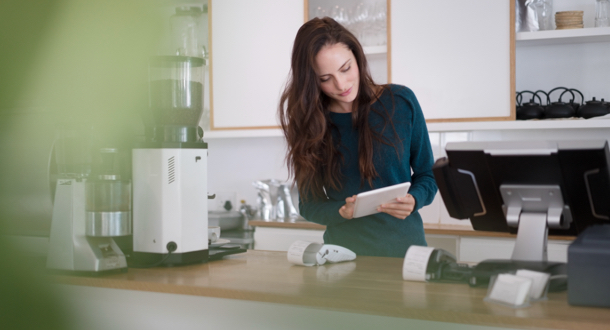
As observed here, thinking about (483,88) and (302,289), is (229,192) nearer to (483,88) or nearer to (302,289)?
(483,88)

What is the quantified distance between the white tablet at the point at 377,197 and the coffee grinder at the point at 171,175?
43 centimetres

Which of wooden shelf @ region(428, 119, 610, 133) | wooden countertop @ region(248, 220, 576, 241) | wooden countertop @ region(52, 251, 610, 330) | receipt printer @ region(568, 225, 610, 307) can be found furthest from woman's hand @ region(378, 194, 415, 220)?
wooden shelf @ region(428, 119, 610, 133)

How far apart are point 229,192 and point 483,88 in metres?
1.91

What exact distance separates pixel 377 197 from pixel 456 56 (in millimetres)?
1742

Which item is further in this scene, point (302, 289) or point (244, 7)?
point (244, 7)

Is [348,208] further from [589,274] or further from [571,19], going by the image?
[571,19]

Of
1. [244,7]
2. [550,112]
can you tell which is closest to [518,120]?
[550,112]

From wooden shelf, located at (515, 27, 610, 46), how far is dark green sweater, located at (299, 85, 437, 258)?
1449 millimetres

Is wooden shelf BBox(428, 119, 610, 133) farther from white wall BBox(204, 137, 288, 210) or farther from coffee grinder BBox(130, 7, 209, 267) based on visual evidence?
coffee grinder BBox(130, 7, 209, 267)

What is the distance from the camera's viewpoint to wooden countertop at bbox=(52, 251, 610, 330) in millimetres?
874

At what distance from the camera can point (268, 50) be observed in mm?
3367

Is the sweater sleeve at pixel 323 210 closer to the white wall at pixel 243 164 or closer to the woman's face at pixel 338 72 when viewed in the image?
the woman's face at pixel 338 72

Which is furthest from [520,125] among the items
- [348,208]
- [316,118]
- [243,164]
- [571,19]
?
[243,164]

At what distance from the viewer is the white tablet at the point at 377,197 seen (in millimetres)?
1397
